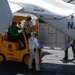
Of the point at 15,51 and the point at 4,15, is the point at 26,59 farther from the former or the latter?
the point at 4,15

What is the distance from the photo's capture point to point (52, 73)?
788 cm

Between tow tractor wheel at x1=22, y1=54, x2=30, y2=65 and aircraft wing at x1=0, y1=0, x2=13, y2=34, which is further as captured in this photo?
tow tractor wheel at x1=22, y1=54, x2=30, y2=65

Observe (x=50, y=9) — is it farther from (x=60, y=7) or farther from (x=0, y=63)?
(x=0, y=63)

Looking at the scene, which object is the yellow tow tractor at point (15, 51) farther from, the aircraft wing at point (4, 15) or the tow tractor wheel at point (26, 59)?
the aircraft wing at point (4, 15)

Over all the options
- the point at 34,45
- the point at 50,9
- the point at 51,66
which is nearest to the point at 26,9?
the point at 50,9

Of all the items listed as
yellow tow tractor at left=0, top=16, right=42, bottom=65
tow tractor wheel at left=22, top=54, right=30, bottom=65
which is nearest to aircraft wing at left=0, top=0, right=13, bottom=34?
yellow tow tractor at left=0, top=16, right=42, bottom=65

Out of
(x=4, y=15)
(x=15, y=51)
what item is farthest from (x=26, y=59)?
(x=4, y=15)

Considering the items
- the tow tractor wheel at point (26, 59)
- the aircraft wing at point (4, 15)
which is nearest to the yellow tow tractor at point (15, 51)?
the tow tractor wheel at point (26, 59)

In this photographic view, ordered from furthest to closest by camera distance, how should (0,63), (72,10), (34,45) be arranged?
1. (0,63)
2. (72,10)
3. (34,45)

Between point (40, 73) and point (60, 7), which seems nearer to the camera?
point (40, 73)

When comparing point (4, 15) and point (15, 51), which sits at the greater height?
point (4, 15)

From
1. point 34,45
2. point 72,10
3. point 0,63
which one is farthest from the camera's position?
point 0,63

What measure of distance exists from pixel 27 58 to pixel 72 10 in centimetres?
262

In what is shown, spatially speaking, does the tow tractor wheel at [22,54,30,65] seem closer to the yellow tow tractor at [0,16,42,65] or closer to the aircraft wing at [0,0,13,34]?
the yellow tow tractor at [0,16,42,65]
